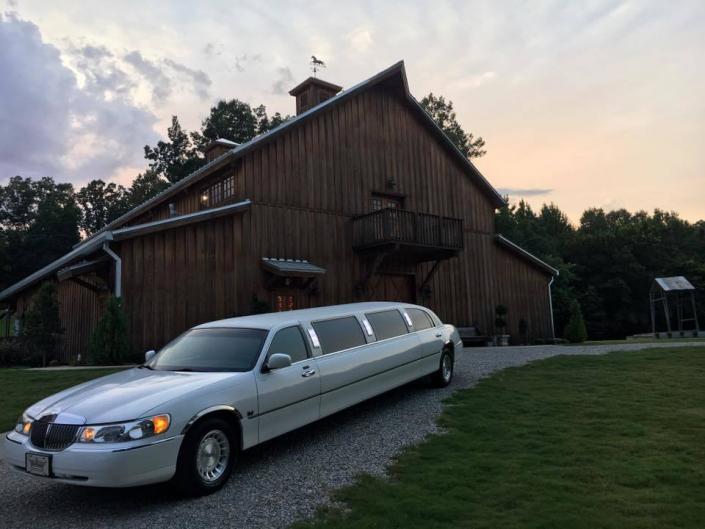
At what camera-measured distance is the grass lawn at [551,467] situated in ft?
12.2

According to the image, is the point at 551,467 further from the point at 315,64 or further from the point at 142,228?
the point at 315,64

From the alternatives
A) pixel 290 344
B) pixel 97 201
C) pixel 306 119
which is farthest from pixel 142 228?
pixel 97 201

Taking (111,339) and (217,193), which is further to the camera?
(217,193)

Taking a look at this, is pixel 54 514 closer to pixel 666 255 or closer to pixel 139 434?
pixel 139 434

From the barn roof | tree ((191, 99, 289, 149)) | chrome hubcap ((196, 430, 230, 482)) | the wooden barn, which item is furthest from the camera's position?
tree ((191, 99, 289, 149))

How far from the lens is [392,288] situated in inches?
762

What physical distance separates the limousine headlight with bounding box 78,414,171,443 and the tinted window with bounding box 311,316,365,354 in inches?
94.5

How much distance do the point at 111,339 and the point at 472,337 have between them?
13582 mm

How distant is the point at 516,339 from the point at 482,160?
1001 inches

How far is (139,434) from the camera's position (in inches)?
157

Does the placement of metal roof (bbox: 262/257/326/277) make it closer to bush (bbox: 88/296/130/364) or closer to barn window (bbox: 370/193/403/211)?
barn window (bbox: 370/193/403/211)

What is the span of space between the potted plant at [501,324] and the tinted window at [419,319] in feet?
45.4

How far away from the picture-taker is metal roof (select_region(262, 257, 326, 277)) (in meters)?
14.8

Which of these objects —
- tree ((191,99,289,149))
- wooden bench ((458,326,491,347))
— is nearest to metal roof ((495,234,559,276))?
wooden bench ((458,326,491,347))
